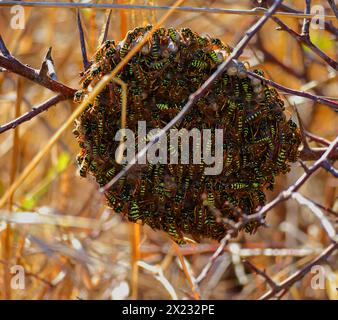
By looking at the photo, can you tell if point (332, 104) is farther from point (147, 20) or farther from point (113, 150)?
point (147, 20)

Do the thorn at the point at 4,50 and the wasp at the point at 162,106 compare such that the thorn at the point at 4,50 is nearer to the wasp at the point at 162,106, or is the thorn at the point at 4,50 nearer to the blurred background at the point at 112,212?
the wasp at the point at 162,106

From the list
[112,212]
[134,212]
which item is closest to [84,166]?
[134,212]

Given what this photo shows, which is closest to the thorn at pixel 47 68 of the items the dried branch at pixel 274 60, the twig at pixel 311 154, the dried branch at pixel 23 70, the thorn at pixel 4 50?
the dried branch at pixel 23 70

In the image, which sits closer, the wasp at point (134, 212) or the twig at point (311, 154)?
the wasp at point (134, 212)

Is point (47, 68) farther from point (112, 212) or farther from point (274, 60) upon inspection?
point (274, 60)

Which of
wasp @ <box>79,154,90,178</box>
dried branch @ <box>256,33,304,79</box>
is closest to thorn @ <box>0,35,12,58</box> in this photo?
wasp @ <box>79,154,90,178</box>

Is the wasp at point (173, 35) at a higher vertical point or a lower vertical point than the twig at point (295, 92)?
higher
